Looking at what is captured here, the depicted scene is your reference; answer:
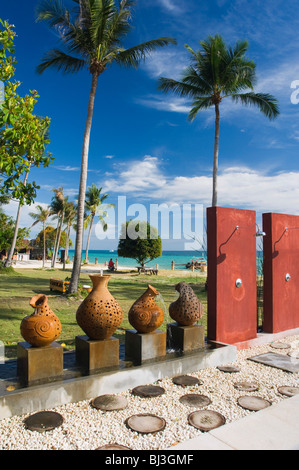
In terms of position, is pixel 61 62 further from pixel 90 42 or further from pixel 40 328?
pixel 40 328

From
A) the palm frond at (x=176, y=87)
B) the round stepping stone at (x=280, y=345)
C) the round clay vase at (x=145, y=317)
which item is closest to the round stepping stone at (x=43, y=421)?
the round clay vase at (x=145, y=317)

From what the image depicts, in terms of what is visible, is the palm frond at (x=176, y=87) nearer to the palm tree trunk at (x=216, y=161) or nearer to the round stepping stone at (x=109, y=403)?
the palm tree trunk at (x=216, y=161)

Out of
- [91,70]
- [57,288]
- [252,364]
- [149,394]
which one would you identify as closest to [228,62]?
[91,70]

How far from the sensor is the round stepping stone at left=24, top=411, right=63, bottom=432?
295 centimetres

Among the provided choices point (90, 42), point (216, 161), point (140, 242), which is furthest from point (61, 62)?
point (140, 242)

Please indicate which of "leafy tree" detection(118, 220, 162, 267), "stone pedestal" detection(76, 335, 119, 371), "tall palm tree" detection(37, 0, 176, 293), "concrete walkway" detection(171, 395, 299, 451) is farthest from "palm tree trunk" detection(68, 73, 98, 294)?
"leafy tree" detection(118, 220, 162, 267)

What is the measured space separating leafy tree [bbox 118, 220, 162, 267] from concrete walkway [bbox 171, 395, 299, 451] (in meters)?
22.9

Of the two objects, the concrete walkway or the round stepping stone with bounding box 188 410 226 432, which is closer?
the concrete walkway

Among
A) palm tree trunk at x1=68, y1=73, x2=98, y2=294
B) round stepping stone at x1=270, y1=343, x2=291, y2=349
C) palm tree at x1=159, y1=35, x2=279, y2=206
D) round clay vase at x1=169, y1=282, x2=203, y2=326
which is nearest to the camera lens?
round clay vase at x1=169, y1=282, x2=203, y2=326

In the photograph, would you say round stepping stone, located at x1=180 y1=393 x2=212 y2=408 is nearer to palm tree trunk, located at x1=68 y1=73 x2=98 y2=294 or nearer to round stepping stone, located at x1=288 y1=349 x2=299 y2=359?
round stepping stone, located at x1=288 y1=349 x2=299 y2=359

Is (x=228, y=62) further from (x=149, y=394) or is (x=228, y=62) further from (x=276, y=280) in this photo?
(x=149, y=394)

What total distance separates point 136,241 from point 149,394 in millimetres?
22793

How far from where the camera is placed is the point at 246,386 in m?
4.09

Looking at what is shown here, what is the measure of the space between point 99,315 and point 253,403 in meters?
2.01
